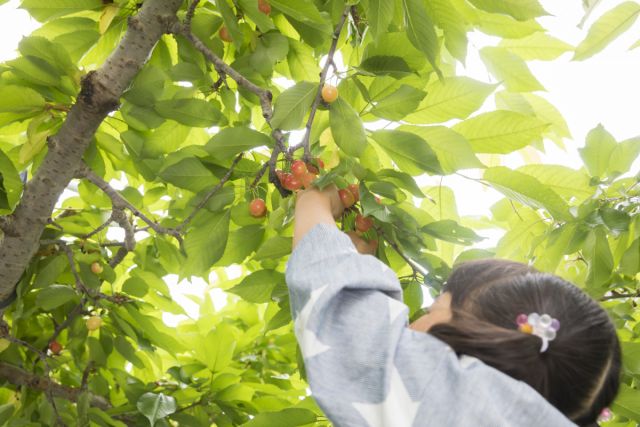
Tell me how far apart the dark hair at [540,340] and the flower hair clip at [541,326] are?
0.01m

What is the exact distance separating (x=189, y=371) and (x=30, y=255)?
609 millimetres

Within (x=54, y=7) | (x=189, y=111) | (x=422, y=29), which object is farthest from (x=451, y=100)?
(x=54, y=7)

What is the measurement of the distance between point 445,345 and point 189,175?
604mm

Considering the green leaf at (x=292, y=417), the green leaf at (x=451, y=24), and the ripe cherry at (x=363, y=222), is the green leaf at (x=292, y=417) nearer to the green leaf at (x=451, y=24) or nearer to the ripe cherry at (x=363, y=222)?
the ripe cherry at (x=363, y=222)

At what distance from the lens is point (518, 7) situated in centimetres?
112

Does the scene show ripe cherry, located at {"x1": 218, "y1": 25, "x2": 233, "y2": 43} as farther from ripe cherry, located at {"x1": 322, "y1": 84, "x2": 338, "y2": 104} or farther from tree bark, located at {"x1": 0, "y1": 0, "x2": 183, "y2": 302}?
ripe cherry, located at {"x1": 322, "y1": 84, "x2": 338, "y2": 104}

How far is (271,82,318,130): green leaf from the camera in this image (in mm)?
1155

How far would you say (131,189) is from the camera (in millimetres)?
1801

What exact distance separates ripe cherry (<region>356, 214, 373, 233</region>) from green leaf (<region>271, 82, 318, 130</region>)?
190 millimetres

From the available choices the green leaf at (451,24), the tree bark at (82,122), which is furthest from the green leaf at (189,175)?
the green leaf at (451,24)

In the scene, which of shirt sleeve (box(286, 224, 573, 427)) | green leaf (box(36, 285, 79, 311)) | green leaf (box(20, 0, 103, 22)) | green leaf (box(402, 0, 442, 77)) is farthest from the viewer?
green leaf (box(36, 285, 79, 311))

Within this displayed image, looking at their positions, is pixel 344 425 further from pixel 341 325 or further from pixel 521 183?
pixel 521 183

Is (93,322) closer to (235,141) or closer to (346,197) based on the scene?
(235,141)

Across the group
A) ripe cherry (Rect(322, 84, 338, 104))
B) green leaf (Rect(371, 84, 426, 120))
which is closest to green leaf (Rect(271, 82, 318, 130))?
ripe cherry (Rect(322, 84, 338, 104))
